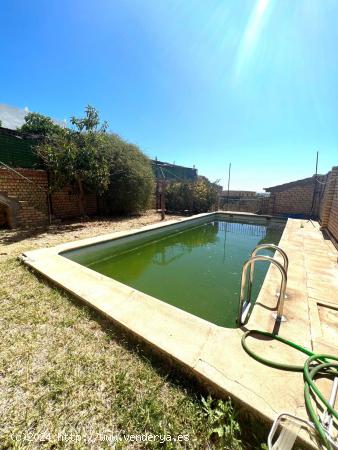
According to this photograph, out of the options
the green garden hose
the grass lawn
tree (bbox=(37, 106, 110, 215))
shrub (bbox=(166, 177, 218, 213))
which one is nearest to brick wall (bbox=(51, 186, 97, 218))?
tree (bbox=(37, 106, 110, 215))

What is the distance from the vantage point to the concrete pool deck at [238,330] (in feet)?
4.54

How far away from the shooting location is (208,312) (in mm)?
2953

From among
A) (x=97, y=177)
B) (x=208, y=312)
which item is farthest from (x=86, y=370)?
(x=97, y=177)

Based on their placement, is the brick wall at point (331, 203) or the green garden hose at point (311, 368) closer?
the green garden hose at point (311, 368)

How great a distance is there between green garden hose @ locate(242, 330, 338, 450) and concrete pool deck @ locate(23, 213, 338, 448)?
0.15 ft

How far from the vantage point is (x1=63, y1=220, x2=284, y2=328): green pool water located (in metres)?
3.25

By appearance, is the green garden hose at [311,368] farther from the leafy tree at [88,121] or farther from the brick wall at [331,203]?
the leafy tree at [88,121]

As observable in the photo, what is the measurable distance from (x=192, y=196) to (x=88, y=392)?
39.1 feet

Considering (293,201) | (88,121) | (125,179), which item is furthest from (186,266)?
(293,201)

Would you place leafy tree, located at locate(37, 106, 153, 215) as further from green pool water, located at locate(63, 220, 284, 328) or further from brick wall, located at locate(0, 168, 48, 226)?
green pool water, located at locate(63, 220, 284, 328)

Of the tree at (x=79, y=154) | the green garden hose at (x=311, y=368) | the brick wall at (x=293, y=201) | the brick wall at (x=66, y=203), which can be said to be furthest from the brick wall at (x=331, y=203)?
the brick wall at (x=66, y=203)

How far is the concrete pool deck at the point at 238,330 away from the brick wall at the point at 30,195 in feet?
13.9

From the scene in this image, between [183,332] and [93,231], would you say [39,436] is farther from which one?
[93,231]

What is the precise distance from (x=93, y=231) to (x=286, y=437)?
6.58m
